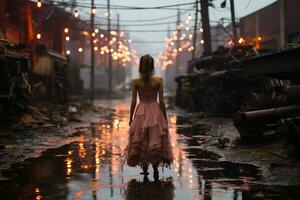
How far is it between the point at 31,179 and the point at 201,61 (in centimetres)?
2246

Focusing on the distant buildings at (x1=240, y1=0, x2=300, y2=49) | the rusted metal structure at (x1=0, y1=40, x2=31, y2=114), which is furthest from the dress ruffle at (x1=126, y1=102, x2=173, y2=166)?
the distant buildings at (x1=240, y1=0, x2=300, y2=49)

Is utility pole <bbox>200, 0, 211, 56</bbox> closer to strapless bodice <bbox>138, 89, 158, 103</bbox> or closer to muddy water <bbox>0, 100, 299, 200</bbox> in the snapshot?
muddy water <bbox>0, 100, 299, 200</bbox>

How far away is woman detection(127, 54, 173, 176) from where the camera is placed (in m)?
8.91

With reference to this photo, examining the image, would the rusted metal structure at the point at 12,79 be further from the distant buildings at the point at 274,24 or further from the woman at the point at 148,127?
the distant buildings at the point at 274,24

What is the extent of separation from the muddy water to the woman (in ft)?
1.17

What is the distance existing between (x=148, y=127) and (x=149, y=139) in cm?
20

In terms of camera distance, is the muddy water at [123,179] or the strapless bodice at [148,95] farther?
the strapless bodice at [148,95]

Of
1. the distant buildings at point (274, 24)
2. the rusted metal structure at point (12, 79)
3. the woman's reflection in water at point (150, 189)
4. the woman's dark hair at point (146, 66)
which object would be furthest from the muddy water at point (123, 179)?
the distant buildings at point (274, 24)

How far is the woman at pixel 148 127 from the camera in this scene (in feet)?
29.2

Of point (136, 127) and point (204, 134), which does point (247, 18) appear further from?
point (136, 127)

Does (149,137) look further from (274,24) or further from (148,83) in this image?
(274,24)

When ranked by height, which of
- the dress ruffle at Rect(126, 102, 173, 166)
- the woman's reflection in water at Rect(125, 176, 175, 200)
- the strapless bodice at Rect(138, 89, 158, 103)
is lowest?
the woman's reflection in water at Rect(125, 176, 175, 200)

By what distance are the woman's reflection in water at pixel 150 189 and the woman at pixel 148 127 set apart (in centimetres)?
36

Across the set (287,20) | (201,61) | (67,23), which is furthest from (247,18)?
(201,61)
